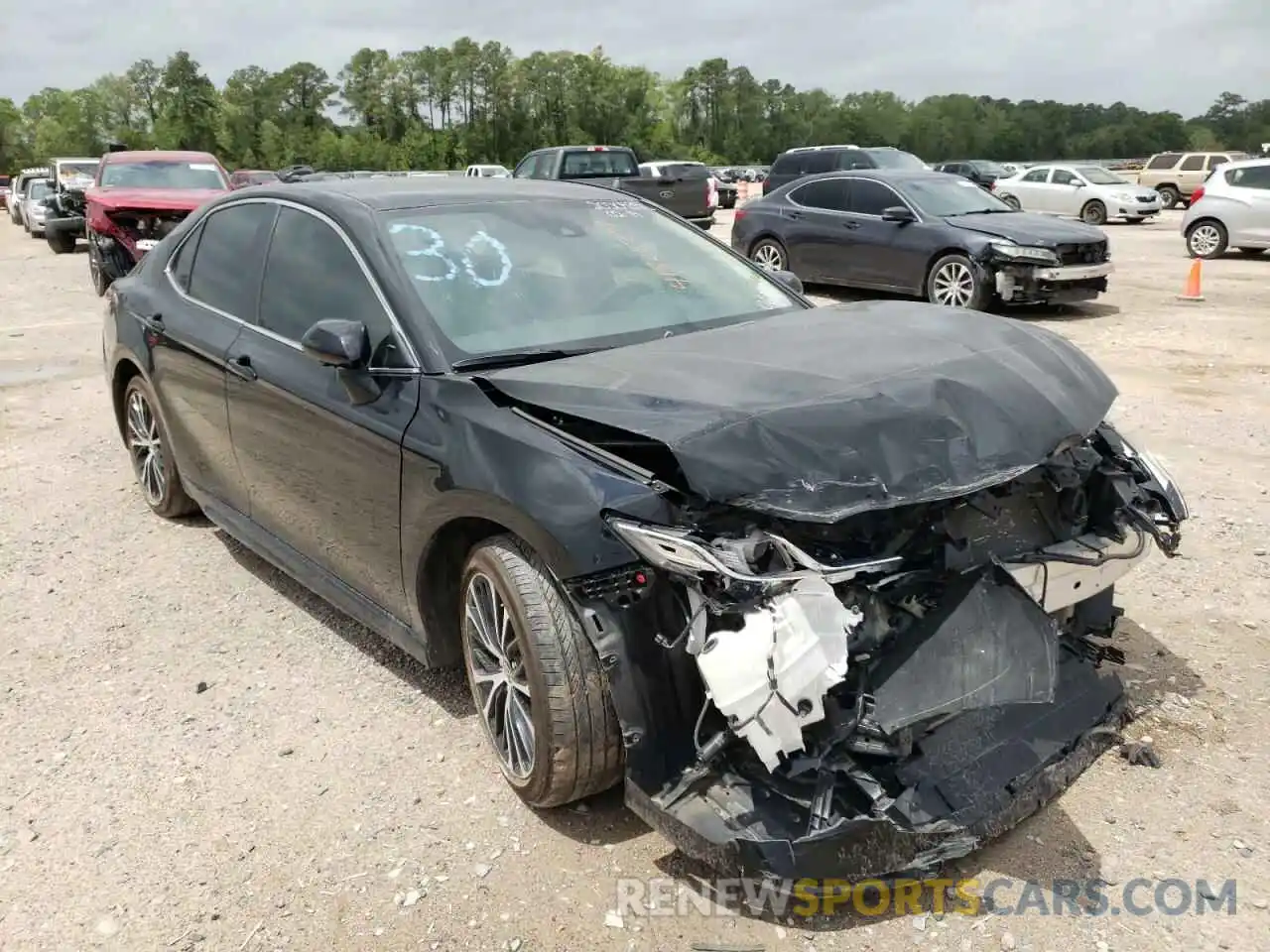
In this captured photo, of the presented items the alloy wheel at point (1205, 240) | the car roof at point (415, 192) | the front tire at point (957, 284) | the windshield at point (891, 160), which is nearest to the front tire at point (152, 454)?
the car roof at point (415, 192)

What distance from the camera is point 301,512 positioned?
153 inches

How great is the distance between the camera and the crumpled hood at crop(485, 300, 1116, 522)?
2580 mm

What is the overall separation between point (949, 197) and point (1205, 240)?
787cm

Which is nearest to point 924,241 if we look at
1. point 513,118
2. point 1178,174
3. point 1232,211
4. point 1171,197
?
point 1232,211

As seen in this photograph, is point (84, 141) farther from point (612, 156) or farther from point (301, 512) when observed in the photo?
point (301, 512)

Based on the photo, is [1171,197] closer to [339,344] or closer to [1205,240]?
[1205,240]

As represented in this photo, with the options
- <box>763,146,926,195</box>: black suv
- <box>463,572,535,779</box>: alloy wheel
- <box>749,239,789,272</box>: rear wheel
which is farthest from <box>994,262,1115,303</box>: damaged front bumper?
<box>463,572,535,779</box>: alloy wheel

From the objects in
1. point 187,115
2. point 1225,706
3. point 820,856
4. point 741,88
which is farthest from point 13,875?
point 741,88

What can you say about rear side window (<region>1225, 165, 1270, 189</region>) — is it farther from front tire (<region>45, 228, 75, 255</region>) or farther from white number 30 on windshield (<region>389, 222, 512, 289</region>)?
front tire (<region>45, 228, 75, 255</region>)

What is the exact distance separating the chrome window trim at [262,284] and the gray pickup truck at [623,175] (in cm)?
1452

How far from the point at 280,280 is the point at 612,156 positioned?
1754cm

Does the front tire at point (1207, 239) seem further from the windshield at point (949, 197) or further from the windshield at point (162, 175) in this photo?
the windshield at point (162, 175)

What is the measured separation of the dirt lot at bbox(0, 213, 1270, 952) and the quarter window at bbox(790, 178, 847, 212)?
8280mm

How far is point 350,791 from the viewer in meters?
3.21
